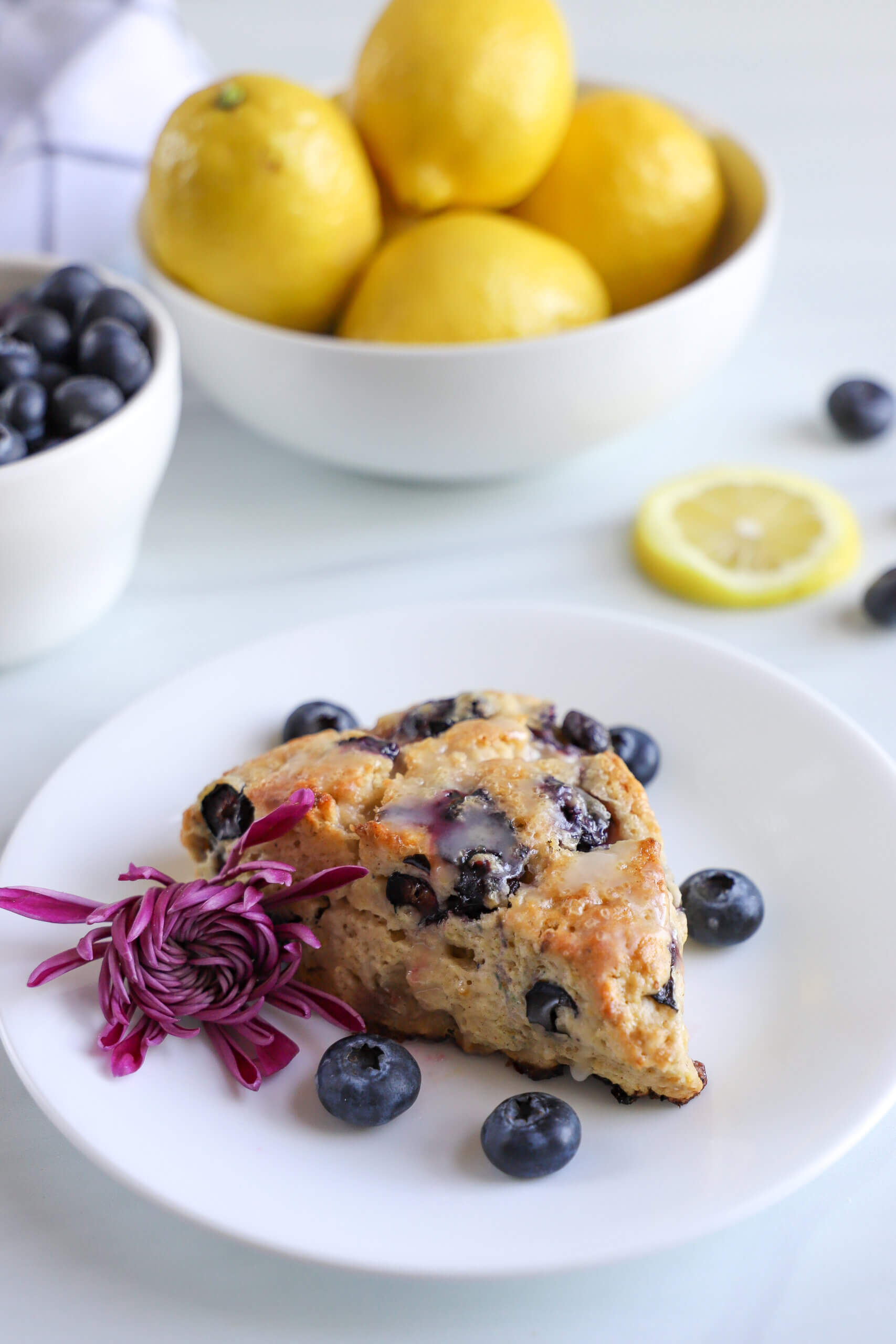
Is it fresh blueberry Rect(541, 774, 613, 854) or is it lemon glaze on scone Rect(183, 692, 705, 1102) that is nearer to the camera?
lemon glaze on scone Rect(183, 692, 705, 1102)

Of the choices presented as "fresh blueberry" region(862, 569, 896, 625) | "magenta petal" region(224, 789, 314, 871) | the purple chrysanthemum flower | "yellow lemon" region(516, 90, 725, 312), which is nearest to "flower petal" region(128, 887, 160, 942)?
the purple chrysanthemum flower

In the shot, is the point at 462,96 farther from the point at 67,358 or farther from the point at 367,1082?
the point at 367,1082

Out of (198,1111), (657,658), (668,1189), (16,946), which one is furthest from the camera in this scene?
(657,658)

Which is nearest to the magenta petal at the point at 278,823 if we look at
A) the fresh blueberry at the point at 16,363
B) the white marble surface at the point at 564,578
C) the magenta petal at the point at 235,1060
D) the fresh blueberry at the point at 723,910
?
the magenta petal at the point at 235,1060

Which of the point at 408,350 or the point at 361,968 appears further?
the point at 408,350

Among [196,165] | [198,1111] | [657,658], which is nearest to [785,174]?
[196,165]

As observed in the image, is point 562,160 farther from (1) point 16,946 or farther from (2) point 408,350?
(1) point 16,946

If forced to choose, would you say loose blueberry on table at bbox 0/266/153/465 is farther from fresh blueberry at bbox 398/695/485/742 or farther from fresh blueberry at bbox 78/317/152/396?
fresh blueberry at bbox 398/695/485/742
